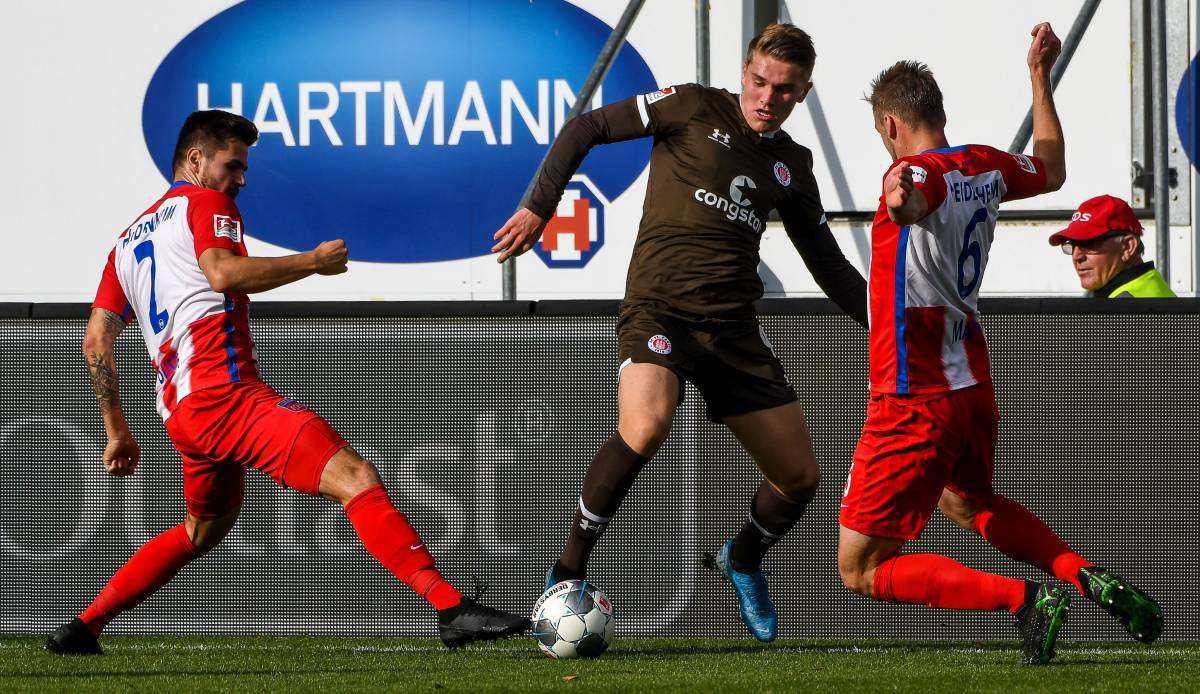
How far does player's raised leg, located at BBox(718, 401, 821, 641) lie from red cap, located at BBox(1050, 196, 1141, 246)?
167 cm

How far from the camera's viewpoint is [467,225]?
741 cm

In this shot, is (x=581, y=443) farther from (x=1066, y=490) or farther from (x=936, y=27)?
(x=936, y=27)

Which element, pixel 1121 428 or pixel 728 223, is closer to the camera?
pixel 728 223

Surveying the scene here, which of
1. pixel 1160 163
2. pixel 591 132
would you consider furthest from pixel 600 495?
pixel 1160 163

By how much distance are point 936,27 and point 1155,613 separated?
3.69m

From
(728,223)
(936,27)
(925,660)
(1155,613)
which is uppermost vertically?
→ (936,27)

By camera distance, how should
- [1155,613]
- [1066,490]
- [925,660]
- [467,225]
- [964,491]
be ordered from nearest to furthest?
1. [1155,613]
2. [964,491]
3. [925,660]
4. [1066,490]
5. [467,225]

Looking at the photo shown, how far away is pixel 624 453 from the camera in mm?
5184

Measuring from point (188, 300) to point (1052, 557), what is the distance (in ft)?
9.42

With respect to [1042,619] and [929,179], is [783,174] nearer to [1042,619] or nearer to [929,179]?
[929,179]

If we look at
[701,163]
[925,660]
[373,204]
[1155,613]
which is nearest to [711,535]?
[925,660]

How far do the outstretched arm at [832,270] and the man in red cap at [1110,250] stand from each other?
1.35 meters

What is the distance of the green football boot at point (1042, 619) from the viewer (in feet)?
15.1

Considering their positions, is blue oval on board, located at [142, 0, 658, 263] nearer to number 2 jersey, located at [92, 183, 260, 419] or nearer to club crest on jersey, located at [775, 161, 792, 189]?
club crest on jersey, located at [775, 161, 792, 189]
